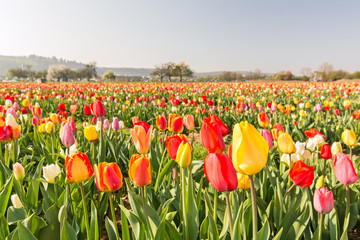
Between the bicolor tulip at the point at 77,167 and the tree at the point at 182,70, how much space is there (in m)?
62.4

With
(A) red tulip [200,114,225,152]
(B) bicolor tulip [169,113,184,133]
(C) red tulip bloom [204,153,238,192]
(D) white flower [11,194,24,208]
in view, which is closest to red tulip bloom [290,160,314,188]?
(A) red tulip [200,114,225,152]

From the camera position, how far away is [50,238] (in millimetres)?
1598

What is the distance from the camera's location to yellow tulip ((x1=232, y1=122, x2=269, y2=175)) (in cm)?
97

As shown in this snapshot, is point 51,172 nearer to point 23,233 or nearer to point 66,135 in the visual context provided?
point 66,135

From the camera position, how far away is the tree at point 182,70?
63759 mm

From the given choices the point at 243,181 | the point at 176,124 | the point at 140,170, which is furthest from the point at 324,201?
the point at 176,124

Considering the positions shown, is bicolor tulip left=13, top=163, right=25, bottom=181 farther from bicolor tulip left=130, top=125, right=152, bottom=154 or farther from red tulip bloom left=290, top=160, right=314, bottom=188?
red tulip bloom left=290, top=160, right=314, bottom=188

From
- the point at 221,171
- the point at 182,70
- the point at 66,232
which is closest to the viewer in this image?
the point at 221,171

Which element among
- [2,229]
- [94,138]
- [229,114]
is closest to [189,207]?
[2,229]

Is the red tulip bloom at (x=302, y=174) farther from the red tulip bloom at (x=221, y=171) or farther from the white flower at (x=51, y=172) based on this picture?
the white flower at (x=51, y=172)

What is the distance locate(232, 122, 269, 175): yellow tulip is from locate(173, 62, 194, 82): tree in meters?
62.9

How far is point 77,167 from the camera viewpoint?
4.88 ft

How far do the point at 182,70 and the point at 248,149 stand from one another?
2655 inches

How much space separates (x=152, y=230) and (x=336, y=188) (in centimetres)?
179
